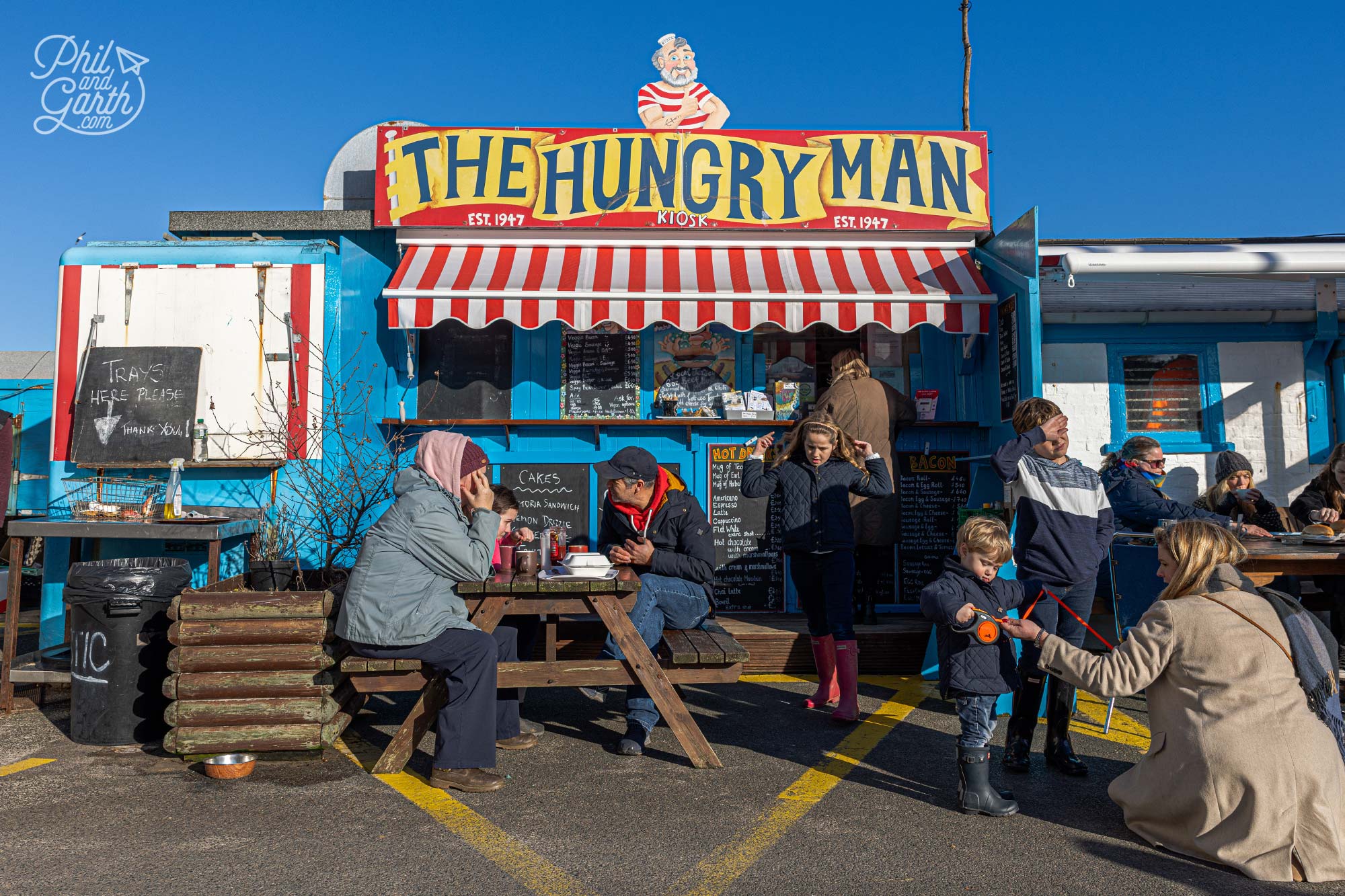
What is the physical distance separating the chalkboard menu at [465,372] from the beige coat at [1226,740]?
5163mm

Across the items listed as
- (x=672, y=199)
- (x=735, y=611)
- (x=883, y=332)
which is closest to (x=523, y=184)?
(x=672, y=199)

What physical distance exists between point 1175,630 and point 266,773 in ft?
12.9

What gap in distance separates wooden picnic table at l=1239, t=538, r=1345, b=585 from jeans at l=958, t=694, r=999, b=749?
1723 mm

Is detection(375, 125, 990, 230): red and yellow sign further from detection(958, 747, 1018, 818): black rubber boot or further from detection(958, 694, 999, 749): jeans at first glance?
detection(958, 747, 1018, 818): black rubber boot

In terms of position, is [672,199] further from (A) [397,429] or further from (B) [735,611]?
(B) [735,611]

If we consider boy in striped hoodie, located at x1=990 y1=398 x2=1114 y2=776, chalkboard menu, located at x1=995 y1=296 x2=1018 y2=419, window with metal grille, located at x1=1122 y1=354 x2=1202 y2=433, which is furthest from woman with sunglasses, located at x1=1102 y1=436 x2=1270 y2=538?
window with metal grille, located at x1=1122 y1=354 x2=1202 y2=433

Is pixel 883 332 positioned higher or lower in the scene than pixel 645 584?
higher

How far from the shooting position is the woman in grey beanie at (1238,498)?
21.1ft

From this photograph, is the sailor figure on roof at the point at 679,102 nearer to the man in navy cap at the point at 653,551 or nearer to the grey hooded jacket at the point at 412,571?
the man in navy cap at the point at 653,551

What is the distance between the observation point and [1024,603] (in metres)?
4.56

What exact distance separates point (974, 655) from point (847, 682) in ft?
4.90

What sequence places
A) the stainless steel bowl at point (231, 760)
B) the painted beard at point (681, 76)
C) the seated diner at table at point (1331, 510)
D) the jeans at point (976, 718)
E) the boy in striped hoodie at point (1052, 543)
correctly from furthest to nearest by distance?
1. the painted beard at point (681, 76)
2. the seated diner at table at point (1331, 510)
3. the boy in striped hoodie at point (1052, 543)
4. the stainless steel bowl at point (231, 760)
5. the jeans at point (976, 718)

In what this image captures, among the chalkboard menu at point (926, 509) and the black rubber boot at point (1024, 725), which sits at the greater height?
the chalkboard menu at point (926, 509)

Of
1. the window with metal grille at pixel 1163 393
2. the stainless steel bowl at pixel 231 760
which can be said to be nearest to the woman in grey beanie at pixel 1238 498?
the window with metal grille at pixel 1163 393
